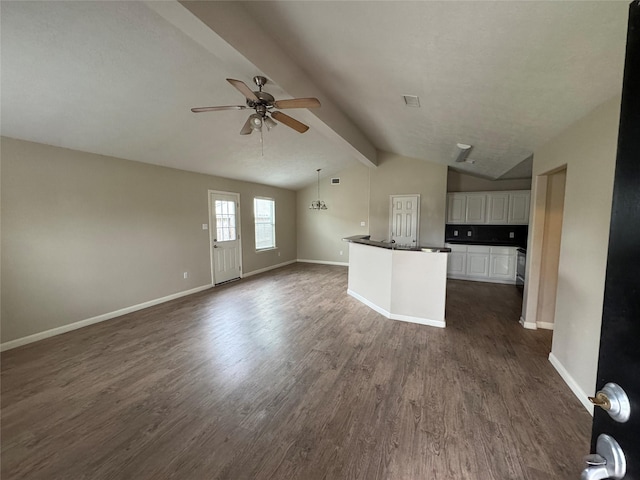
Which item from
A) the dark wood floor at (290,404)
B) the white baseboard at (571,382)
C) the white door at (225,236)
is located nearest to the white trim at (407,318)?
the dark wood floor at (290,404)

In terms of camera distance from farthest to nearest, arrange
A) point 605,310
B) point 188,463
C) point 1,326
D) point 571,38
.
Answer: point 1,326 < point 188,463 < point 571,38 < point 605,310

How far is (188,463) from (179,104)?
3.30 metres

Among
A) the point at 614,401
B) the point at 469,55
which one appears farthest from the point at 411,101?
the point at 614,401

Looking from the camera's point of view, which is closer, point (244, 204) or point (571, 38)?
point (571, 38)

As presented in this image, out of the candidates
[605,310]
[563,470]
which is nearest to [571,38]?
[605,310]

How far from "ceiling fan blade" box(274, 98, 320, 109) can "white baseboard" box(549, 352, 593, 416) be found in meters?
3.11

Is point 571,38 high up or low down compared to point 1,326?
up

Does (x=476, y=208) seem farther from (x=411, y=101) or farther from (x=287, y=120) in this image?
(x=287, y=120)

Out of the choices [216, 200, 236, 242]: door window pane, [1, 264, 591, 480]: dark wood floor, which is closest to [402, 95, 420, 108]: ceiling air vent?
[1, 264, 591, 480]: dark wood floor

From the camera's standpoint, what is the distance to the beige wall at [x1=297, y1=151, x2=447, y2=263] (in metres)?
6.34

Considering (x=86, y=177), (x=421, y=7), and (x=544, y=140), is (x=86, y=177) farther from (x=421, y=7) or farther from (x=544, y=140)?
(x=544, y=140)

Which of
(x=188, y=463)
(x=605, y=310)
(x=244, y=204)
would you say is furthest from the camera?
(x=244, y=204)

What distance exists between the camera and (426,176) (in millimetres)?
6348

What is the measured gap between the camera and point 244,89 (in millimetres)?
2080
